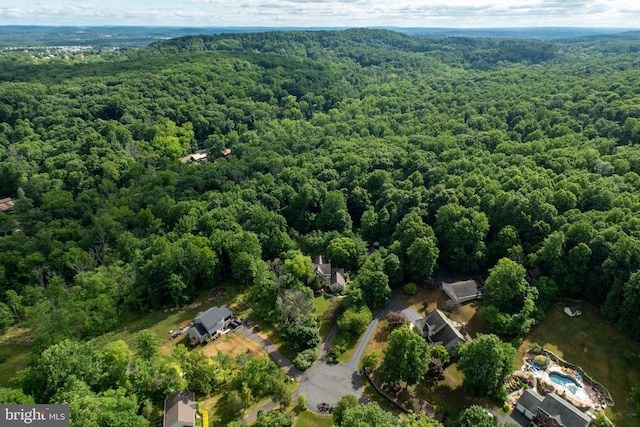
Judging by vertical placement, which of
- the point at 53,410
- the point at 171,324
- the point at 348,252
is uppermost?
the point at 53,410

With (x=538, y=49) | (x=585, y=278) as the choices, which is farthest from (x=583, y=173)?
(x=538, y=49)

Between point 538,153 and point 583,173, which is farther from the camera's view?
point 538,153

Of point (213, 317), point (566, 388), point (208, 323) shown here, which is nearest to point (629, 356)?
point (566, 388)

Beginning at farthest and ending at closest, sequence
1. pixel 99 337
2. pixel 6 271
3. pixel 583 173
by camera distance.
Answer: pixel 583 173 → pixel 6 271 → pixel 99 337

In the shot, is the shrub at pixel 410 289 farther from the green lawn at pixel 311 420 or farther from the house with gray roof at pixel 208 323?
the house with gray roof at pixel 208 323

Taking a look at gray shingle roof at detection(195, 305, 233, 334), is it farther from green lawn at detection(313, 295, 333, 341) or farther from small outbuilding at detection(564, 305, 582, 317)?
small outbuilding at detection(564, 305, 582, 317)

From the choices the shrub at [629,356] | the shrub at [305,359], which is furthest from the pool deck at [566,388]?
the shrub at [305,359]

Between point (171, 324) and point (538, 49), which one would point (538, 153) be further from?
point (538, 49)

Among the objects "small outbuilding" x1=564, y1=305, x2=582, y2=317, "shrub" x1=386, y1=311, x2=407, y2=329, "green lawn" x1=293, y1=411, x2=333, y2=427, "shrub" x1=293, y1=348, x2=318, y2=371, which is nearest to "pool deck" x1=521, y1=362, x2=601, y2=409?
"small outbuilding" x1=564, y1=305, x2=582, y2=317
